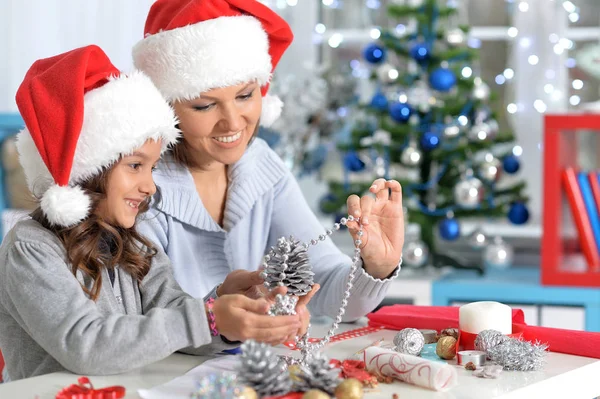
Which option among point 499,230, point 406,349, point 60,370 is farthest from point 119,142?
point 499,230

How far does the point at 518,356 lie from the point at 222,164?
86 centimetres

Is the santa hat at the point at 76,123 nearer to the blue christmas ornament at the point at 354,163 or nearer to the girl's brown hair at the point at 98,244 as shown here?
the girl's brown hair at the point at 98,244

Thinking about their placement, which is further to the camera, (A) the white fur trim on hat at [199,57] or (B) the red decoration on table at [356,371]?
(A) the white fur trim on hat at [199,57]

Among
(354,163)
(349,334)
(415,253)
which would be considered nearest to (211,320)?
(349,334)

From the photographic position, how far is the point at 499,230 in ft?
10.9

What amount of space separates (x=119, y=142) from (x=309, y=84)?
1.92 m

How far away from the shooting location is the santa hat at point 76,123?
133 cm

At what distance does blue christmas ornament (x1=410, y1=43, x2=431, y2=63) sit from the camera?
9.77 ft

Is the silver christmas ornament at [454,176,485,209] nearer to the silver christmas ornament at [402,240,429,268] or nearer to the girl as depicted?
the silver christmas ornament at [402,240,429,268]

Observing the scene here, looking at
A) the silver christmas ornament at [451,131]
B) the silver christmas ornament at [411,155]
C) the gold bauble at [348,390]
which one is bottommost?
the gold bauble at [348,390]

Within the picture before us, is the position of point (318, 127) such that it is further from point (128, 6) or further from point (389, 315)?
point (389, 315)

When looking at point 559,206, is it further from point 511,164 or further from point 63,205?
point 63,205


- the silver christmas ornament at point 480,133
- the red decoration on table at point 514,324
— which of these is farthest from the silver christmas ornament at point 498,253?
the red decoration on table at point 514,324

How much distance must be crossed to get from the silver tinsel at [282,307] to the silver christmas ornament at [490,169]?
1.85 metres
